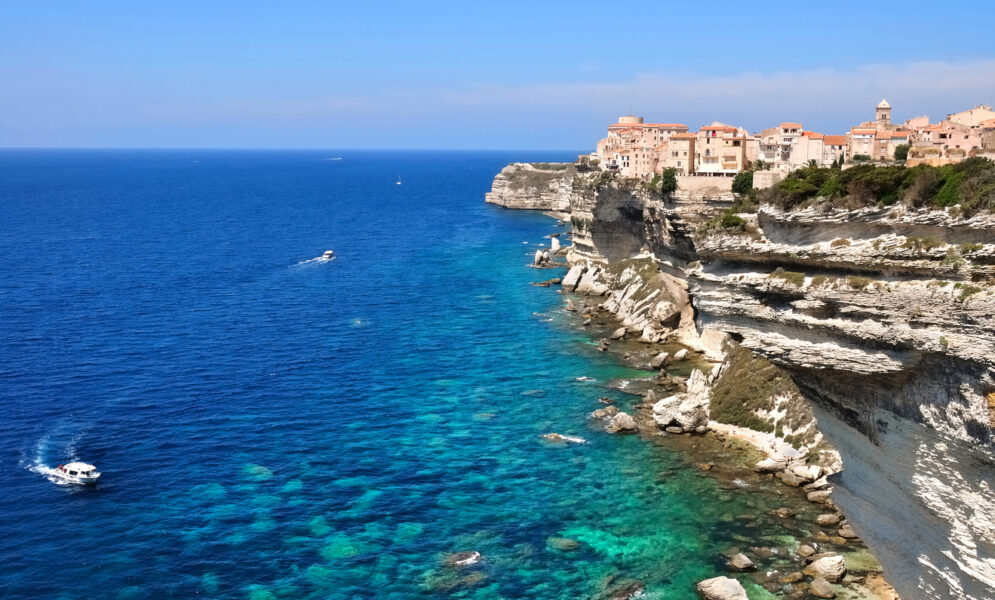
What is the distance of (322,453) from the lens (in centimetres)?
4822

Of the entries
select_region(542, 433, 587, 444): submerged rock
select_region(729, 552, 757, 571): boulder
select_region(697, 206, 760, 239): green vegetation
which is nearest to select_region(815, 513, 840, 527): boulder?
select_region(729, 552, 757, 571): boulder

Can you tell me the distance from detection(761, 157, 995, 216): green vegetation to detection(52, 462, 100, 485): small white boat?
4108cm

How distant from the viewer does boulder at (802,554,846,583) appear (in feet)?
114

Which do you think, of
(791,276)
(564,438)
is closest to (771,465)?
(791,276)

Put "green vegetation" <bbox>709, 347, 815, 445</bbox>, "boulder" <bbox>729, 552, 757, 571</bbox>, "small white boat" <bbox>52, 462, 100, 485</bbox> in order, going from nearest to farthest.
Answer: "boulder" <bbox>729, 552, 757, 571</bbox>, "small white boat" <bbox>52, 462, 100, 485</bbox>, "green vegetation" <bbox>709, 347, 815, 445</bbox>

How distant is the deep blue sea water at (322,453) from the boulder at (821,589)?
251 centimetres

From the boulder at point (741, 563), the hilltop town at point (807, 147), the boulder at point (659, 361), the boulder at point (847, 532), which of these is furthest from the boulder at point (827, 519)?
the hilltop town at point (807, 147)

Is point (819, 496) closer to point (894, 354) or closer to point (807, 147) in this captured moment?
point (894, 354)

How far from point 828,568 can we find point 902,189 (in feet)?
61.4

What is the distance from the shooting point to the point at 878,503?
34.6 metres

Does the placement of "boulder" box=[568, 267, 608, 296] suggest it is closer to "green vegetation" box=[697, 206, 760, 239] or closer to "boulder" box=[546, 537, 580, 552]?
"green vegetation" box=[697, 206, 760, 239]

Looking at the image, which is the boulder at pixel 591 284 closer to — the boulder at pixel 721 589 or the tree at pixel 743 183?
the tree at pixel 743 183

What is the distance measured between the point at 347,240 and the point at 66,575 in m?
105

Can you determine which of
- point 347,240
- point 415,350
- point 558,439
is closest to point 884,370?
point 558,439
